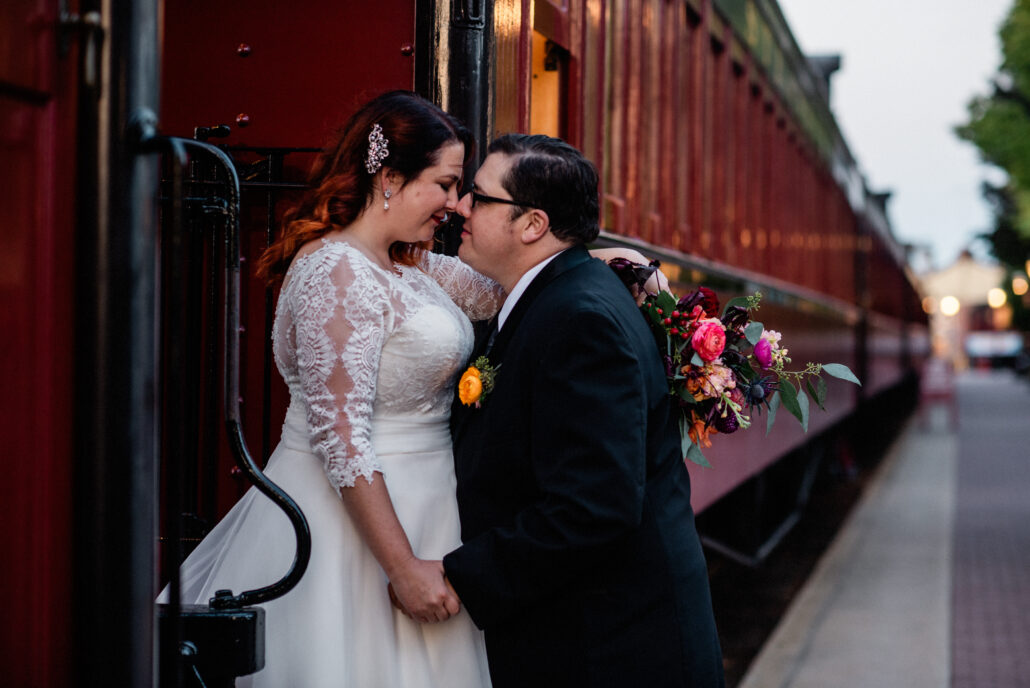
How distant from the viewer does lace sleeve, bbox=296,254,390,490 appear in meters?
2.00

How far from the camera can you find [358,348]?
204 centimetres

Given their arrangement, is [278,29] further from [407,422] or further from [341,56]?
[407,422]

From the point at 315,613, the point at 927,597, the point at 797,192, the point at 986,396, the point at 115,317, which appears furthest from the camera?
the point at 986,396

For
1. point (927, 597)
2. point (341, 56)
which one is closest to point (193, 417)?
point (341, 56)

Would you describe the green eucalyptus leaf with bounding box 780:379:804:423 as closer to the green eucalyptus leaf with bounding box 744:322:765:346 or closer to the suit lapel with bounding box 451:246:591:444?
the green eucalyptus leaf with bounding box 744:322:765:346

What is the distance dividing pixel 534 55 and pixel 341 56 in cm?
60

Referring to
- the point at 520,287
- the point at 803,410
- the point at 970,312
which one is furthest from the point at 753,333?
the point at 970,312

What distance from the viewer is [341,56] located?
276cm

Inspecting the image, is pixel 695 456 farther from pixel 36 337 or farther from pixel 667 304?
pixel 36 337

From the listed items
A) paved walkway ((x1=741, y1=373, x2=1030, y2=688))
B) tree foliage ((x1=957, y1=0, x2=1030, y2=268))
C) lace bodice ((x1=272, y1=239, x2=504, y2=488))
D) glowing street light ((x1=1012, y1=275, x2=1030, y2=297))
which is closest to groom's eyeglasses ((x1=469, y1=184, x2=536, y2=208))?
lace bodice ((x1=272, y1=239, x2=504, y2=488))

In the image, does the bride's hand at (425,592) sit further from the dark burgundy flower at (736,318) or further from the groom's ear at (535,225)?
the dark burgundy flower at (736,318)

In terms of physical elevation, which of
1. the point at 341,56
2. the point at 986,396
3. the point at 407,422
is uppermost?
the point at 341,56

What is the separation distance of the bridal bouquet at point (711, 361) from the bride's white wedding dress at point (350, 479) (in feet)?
1.28

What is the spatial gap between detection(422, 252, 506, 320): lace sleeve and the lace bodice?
204 millimetres
